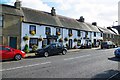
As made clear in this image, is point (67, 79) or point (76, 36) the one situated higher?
point (76, 36)

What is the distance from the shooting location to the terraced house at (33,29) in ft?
81.9

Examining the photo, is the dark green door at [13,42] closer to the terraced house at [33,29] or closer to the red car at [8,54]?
the terraced house at [33,29]

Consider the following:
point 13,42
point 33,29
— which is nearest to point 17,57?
point 13,42

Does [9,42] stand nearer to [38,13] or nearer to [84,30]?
[38,13]

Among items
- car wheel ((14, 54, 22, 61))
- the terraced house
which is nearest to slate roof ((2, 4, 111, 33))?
the terraced house

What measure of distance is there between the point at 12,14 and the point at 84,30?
66.5ft

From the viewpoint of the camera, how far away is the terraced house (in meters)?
25.0

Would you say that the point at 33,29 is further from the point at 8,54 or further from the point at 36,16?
the point at 8,54

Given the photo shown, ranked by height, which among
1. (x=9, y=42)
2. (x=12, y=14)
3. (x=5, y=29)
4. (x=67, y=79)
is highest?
(x=12, y=14)

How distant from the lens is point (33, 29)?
2891cm

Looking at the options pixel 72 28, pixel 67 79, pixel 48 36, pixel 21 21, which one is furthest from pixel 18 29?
pixel 67 79

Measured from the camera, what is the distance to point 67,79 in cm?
868

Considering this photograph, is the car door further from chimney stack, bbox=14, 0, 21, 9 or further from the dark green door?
chimney stack, bbox=14, 0, 21, 9

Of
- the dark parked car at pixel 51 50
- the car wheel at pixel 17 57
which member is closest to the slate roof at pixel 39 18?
the dark parked car at pixel 51 50
